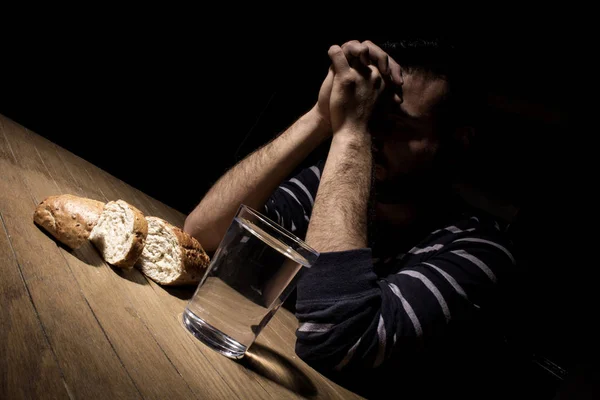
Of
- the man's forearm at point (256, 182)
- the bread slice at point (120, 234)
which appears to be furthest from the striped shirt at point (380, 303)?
the man's forearm at point (256, 182)

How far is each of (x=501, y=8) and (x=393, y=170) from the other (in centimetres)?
183

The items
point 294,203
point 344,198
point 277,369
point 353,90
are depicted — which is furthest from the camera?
point 294,203

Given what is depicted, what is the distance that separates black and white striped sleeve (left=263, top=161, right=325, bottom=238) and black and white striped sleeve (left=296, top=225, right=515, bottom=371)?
0.79 m

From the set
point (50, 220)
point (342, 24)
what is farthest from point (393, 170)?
point (342, 24)

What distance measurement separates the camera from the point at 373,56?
4.75 feet

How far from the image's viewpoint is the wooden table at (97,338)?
1.72ft

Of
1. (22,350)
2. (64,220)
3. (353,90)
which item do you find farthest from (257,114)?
(22,350)

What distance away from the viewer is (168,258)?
109 centimetres

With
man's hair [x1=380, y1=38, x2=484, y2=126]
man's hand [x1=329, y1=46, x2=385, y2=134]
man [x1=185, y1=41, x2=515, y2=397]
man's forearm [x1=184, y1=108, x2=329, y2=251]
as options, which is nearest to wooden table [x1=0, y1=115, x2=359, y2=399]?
man [x1=185, y1=41, x2=515, y2=397]

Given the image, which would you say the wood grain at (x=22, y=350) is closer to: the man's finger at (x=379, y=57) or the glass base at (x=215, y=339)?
the glass base at (x=215, y=339)

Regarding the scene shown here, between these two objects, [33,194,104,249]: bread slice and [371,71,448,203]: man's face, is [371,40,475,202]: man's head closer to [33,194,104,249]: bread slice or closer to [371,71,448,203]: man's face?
[371,71,448,203]: man's face

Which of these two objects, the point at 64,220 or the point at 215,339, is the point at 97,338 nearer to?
the point at 215,339

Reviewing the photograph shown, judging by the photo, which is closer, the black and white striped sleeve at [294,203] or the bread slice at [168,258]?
the bread slice at [168,258]

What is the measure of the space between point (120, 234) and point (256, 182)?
0.70 m
